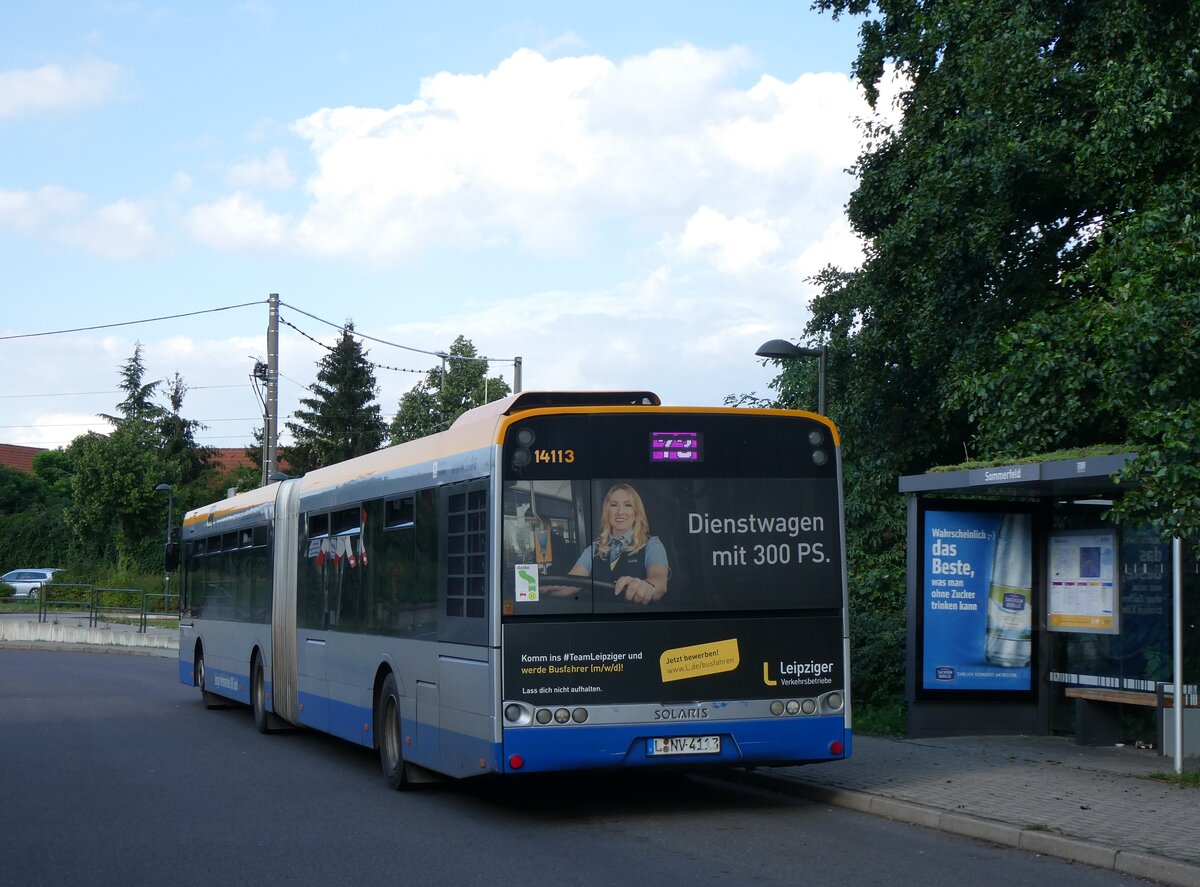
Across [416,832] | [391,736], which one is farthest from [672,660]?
[391,736]

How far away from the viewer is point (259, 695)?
61.7 feet

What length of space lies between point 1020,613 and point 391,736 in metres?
6.48

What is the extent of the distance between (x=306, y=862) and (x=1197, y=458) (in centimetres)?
673

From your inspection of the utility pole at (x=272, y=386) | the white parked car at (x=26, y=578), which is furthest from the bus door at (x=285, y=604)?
the white parked car at (x=26, y=578)

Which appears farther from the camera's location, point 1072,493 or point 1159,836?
point 1072,493

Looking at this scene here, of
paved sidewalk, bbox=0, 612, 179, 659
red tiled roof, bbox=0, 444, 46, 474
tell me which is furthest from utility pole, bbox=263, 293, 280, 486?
red tiled roof, bbox=0, 444, 46, 474

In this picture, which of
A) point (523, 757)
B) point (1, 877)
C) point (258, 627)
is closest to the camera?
point (1, 877)

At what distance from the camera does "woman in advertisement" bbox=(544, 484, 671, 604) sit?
35.1 ft

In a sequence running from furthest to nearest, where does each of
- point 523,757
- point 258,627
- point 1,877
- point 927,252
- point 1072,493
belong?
point 927,252, point 258,627, point 1072,493, point 523,757, point 1,877

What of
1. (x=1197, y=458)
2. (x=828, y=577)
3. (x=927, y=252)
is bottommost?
(x=828, y=577)

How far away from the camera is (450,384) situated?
6750 cm

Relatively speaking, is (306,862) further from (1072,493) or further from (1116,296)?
(1116,296)

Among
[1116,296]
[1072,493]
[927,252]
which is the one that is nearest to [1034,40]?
[927,252]

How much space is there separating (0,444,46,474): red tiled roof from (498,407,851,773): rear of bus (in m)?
115
